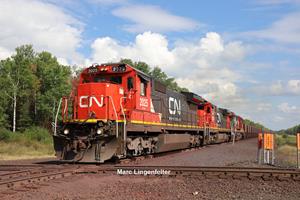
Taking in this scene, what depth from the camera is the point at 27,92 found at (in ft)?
155

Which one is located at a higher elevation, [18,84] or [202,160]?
[18,84]

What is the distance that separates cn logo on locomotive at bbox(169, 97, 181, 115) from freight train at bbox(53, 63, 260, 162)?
339 millimetres

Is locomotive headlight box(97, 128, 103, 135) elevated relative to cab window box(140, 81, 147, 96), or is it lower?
lower

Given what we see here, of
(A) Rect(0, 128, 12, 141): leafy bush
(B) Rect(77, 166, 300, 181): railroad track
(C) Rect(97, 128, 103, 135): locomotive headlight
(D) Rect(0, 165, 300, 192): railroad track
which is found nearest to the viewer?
(D) Rect(0, 165, 300, 192): railroad track

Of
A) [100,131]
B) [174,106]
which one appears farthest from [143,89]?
[174,106]

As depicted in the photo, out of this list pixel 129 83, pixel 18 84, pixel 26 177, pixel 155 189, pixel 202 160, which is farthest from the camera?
pixel 18 84

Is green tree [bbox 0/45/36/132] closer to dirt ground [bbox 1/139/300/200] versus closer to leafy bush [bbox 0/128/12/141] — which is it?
leafy bush [bbox 0/128/12/141]

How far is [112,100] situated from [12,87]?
3552 cm

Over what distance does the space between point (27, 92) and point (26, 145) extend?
22546 mm

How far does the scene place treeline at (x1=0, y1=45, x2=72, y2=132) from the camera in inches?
1759

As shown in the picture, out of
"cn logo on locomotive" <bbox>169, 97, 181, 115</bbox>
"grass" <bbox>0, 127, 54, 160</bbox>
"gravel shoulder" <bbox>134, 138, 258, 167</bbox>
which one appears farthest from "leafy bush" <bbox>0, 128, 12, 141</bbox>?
"gravel shoulder" <bbox>134, 138, 258, 167</bbox>

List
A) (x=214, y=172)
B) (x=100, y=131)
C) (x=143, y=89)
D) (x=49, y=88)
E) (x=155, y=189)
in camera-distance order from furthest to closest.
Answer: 1. (x=49, y=88)
2. (x=143, y=89)
3. (x=100, y=131)
4. (x=214, y=172)
5. (x=155, y=189)

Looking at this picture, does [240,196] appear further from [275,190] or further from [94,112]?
[94,112]

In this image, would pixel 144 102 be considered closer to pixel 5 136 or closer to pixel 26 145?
pixel 26 145
